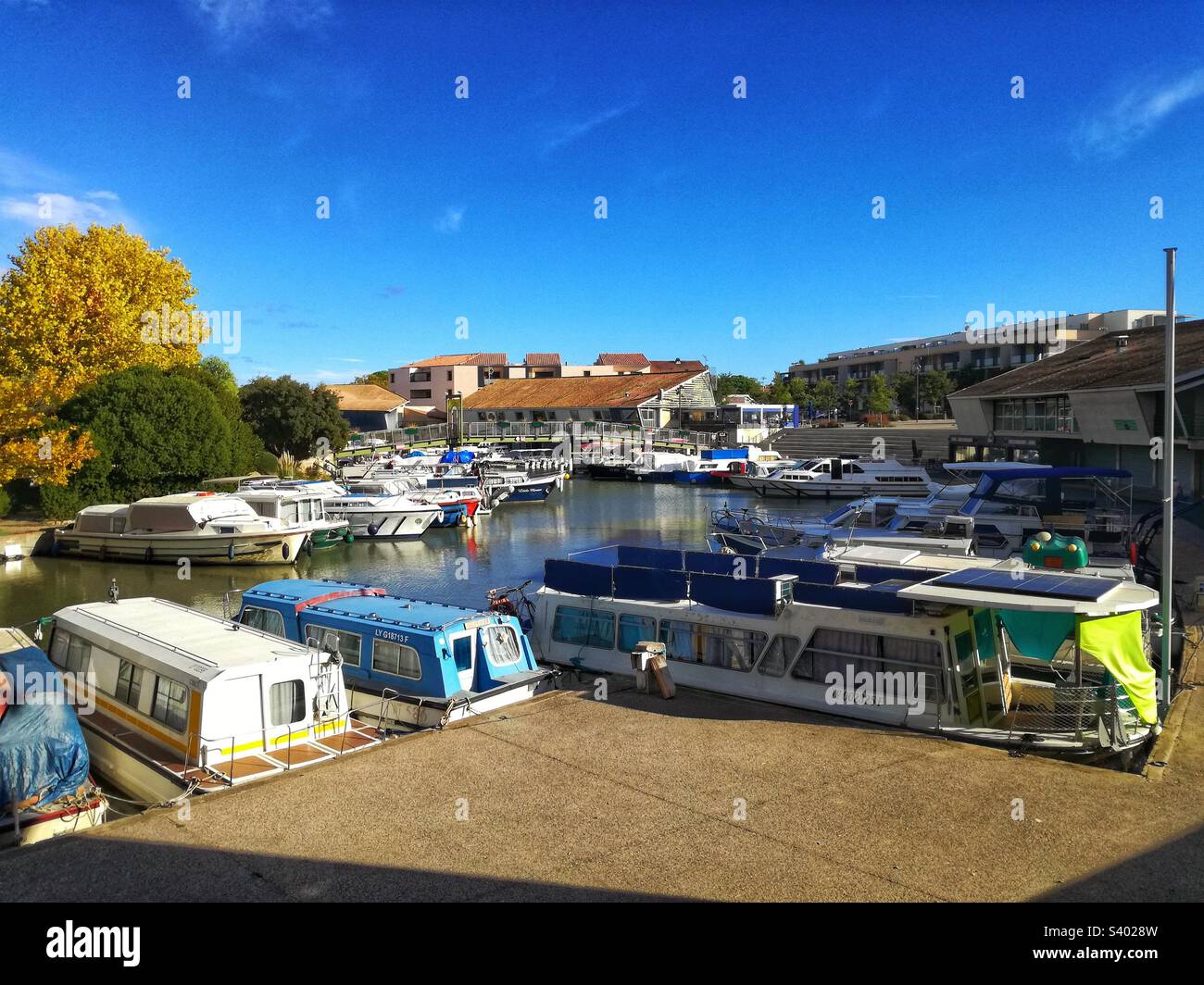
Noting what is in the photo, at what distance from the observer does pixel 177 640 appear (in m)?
14.0

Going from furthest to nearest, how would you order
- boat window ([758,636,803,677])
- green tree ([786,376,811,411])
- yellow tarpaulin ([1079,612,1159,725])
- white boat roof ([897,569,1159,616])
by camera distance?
1. green tree ([786,376,811,411])
2. boat window ([758,636,803,677])
3. yellow tarpaulin ([1079,612,1159,725])
4. white boat roof ([897,569,1159,616])

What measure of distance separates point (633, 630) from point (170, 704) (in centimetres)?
777

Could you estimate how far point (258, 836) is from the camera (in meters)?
8.91

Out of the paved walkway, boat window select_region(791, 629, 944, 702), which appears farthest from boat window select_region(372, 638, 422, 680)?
boat window select_region(791, 629, 944, 702)

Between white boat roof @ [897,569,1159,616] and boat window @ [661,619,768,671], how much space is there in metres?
3.00

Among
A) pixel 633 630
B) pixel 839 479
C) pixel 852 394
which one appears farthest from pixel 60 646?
pixel 852 394

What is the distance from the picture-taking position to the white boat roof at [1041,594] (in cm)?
1131

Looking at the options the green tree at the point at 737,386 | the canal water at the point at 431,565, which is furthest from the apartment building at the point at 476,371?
the canal water at the point at 431,565

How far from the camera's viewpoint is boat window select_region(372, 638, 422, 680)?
49.7 ft

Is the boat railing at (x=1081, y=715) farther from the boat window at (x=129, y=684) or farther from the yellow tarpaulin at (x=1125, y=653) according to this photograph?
the boat window at (x=129, y=684)

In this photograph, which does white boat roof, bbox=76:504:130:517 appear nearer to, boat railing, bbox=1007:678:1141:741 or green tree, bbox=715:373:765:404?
boat railing, bbox=1007:678:1141:741

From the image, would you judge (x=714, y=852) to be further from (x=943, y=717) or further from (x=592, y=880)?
(x=943, y=717)

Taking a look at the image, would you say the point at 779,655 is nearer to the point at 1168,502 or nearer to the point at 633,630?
the point at 633,630
